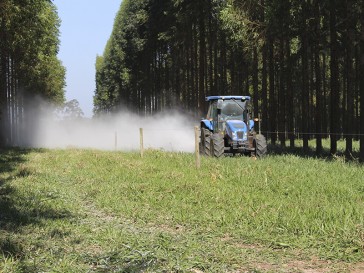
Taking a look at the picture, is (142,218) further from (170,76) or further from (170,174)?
(170,76)

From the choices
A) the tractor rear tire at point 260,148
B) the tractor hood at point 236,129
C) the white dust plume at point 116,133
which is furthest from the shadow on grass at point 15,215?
the white dust plume at point 116,133

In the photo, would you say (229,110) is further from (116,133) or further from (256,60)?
(116,133)

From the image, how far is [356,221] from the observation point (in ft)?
19.5

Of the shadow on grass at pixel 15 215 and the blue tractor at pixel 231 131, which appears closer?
the shadow on grass at pixel 15 215

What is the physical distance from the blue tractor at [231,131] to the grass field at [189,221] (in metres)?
4.10

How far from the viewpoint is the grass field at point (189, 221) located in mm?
4789

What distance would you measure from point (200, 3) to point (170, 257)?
987 inches

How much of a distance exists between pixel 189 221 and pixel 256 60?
2178 cm

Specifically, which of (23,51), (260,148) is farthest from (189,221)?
(23,51)

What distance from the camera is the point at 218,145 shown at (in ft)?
48.6

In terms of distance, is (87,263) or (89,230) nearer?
(87,263)

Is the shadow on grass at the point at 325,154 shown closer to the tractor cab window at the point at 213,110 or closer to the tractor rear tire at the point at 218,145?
the tractor cab window at the point at 213,110

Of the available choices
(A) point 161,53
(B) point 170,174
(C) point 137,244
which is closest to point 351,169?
(B) point 170,174

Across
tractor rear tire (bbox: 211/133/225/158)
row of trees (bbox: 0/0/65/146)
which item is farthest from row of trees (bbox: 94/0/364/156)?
row of trees (bbox: 0/0/65/146)
